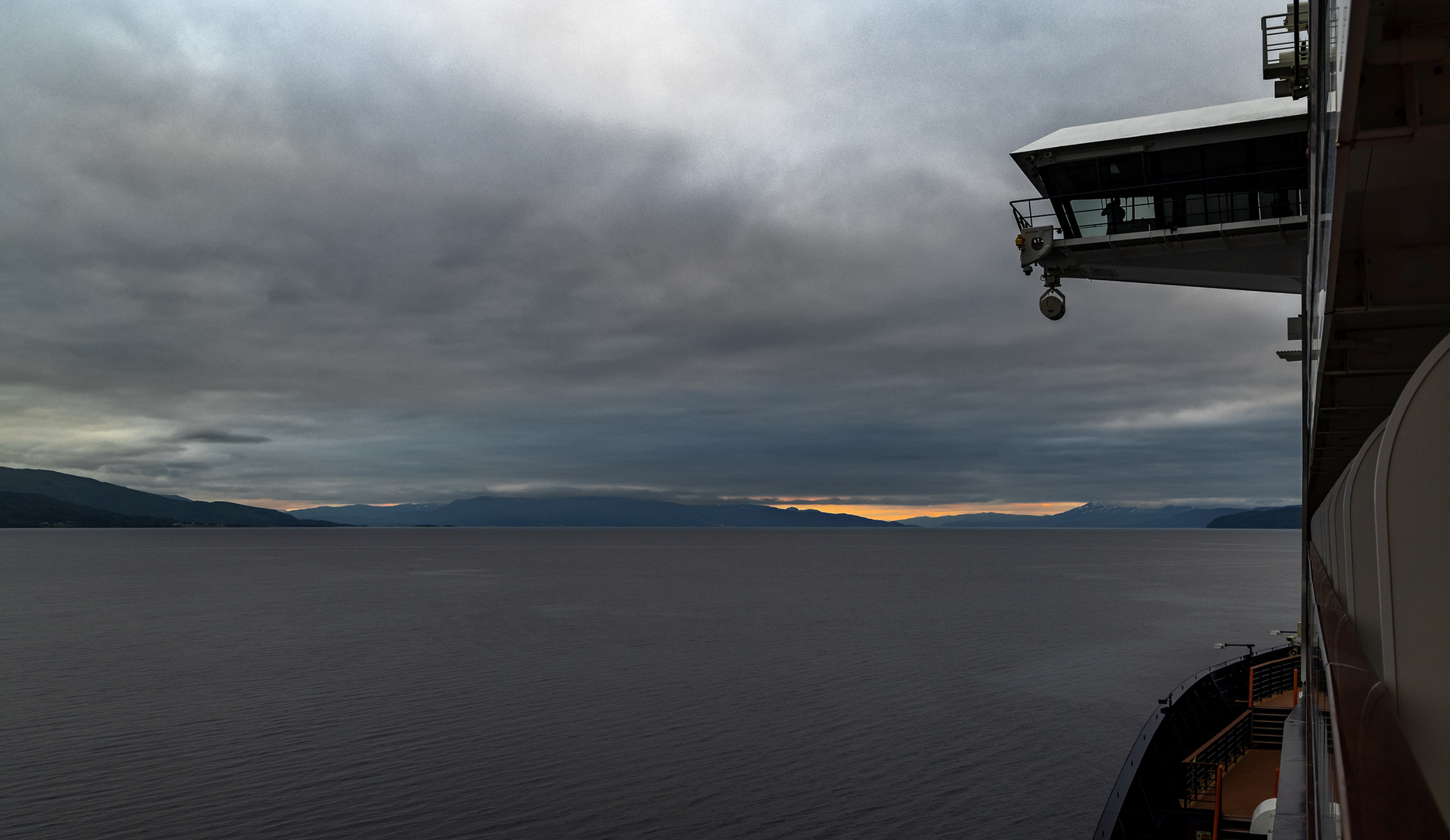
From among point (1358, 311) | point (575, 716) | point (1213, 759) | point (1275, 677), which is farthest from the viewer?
point (575, 716)

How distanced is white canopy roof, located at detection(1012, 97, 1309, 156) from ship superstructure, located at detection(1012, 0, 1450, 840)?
76 millimetres

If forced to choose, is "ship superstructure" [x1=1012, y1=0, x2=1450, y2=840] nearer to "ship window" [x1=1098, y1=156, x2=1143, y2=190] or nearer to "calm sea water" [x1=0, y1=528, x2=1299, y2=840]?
"ship window" [x1=1098, y1=156, x2=1143, y2=190]

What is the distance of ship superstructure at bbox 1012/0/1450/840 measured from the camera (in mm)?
4117

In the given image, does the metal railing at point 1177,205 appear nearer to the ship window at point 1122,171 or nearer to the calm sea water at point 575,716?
the ship window at point 1122,171

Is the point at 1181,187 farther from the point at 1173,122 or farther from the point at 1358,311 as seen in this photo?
the point at 1358,311

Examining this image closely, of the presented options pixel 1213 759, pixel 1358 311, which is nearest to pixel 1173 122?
pixel 1358 311

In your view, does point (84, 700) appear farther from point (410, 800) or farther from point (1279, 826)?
A: point (1279, 826)

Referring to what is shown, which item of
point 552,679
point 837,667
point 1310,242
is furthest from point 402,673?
point 1310,242

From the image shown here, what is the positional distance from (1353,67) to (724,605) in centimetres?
11039

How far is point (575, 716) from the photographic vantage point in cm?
4681

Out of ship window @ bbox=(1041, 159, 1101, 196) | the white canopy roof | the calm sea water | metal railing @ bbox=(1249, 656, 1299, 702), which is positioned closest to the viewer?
the white canopy roof

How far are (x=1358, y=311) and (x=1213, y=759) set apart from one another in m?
30.9

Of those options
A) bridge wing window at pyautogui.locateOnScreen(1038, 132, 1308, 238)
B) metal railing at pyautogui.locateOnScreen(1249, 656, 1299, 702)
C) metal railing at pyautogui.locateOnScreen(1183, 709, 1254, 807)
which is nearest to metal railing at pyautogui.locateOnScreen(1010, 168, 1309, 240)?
bridge wing window at pyautogui.locateOnScreen(1038, 132, 1308, 238)

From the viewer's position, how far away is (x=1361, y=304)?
820 centimetres
